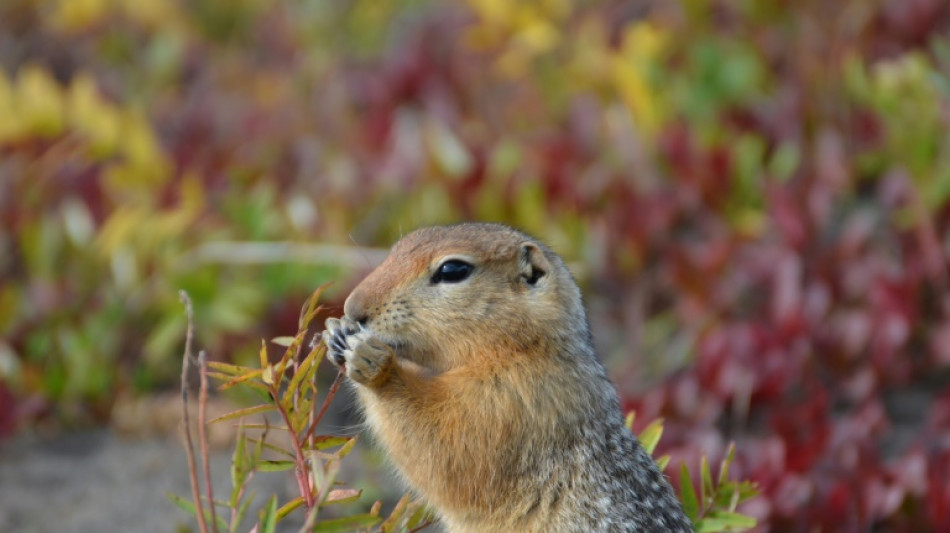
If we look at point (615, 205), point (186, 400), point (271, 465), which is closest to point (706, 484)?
point (271, 465)

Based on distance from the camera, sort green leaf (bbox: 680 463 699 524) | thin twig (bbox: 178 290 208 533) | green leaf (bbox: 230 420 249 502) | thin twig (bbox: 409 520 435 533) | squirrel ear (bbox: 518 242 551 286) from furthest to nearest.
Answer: squirrel ear (bbox: 518 242 551 286)
green leaf (bbox: 680 463 699 524)
thin twig (bbox: 409 520 435 533)
green leaf (bbox: 230 420 249 502)
thin twig (bbox: 178 290 208 533)

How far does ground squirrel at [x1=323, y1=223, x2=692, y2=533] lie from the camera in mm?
2598

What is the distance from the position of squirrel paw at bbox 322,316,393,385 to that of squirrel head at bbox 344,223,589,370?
8 cm

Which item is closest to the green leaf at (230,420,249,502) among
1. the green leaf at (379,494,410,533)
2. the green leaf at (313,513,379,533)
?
the green leaf at (313,513,379,533)

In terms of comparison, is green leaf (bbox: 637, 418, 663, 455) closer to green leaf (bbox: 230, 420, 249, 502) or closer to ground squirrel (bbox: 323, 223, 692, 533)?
ground squirrel (bbox: 323, 223, 692, 533)

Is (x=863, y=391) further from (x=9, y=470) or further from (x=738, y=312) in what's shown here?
(x=9, y=470)

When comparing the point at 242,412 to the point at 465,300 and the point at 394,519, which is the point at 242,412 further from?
the point at 465,300

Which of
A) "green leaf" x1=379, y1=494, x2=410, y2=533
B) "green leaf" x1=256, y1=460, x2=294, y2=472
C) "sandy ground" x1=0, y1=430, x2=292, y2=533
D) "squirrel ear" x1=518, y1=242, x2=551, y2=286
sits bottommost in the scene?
"sandy ground" x1=0, y1=430, x2=292, y2=533

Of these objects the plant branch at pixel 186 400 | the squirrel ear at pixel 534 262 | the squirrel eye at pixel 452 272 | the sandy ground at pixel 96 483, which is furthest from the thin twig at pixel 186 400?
the sandy ground at pixel 96 483

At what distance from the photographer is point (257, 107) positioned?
6.48 metres

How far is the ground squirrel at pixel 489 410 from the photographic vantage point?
8.52ft

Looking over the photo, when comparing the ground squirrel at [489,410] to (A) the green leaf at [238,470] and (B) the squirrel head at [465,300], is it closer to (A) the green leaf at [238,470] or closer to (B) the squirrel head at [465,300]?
(B) the squirrel head at [465,300]

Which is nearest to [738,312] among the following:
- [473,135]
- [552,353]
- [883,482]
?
→ [883,482]

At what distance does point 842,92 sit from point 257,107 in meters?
2.98
